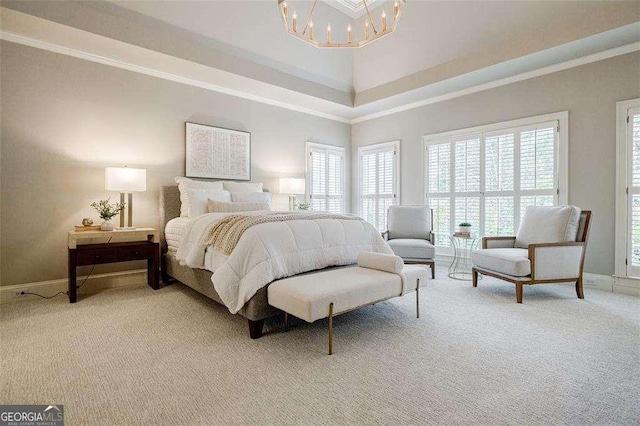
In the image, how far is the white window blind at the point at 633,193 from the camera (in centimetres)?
354

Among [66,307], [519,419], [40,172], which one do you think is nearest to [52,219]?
[40,172]

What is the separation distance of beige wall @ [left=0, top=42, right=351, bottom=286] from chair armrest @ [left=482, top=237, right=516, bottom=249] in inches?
167

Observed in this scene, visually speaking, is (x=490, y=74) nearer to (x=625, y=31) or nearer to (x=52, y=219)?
(x=625, y=31)

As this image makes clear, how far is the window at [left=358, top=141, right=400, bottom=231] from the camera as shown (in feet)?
19.6

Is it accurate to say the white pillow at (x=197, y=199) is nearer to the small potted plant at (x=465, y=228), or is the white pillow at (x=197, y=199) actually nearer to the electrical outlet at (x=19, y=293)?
the electrical outlet at (x=19, y=293)

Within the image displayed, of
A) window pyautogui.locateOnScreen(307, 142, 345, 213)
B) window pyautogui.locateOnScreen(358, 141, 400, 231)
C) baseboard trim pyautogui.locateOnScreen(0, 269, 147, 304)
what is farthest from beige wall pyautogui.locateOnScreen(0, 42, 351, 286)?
window pyautogui.locateOnScreen(358, 141, 400, 231)

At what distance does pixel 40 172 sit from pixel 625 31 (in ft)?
21.1

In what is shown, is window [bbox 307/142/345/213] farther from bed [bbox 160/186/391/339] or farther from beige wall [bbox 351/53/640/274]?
beige wall [bbox 351/53/640/274]

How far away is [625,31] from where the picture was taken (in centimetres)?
330

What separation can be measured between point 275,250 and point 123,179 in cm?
226

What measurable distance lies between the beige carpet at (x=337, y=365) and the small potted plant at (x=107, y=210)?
0.87 m

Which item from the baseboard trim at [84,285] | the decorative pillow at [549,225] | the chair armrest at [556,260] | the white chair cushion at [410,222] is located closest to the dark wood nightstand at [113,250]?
the baseboard trim at [84,285]

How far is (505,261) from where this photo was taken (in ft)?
11.1

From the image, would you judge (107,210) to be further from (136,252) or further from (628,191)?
(628,191)
